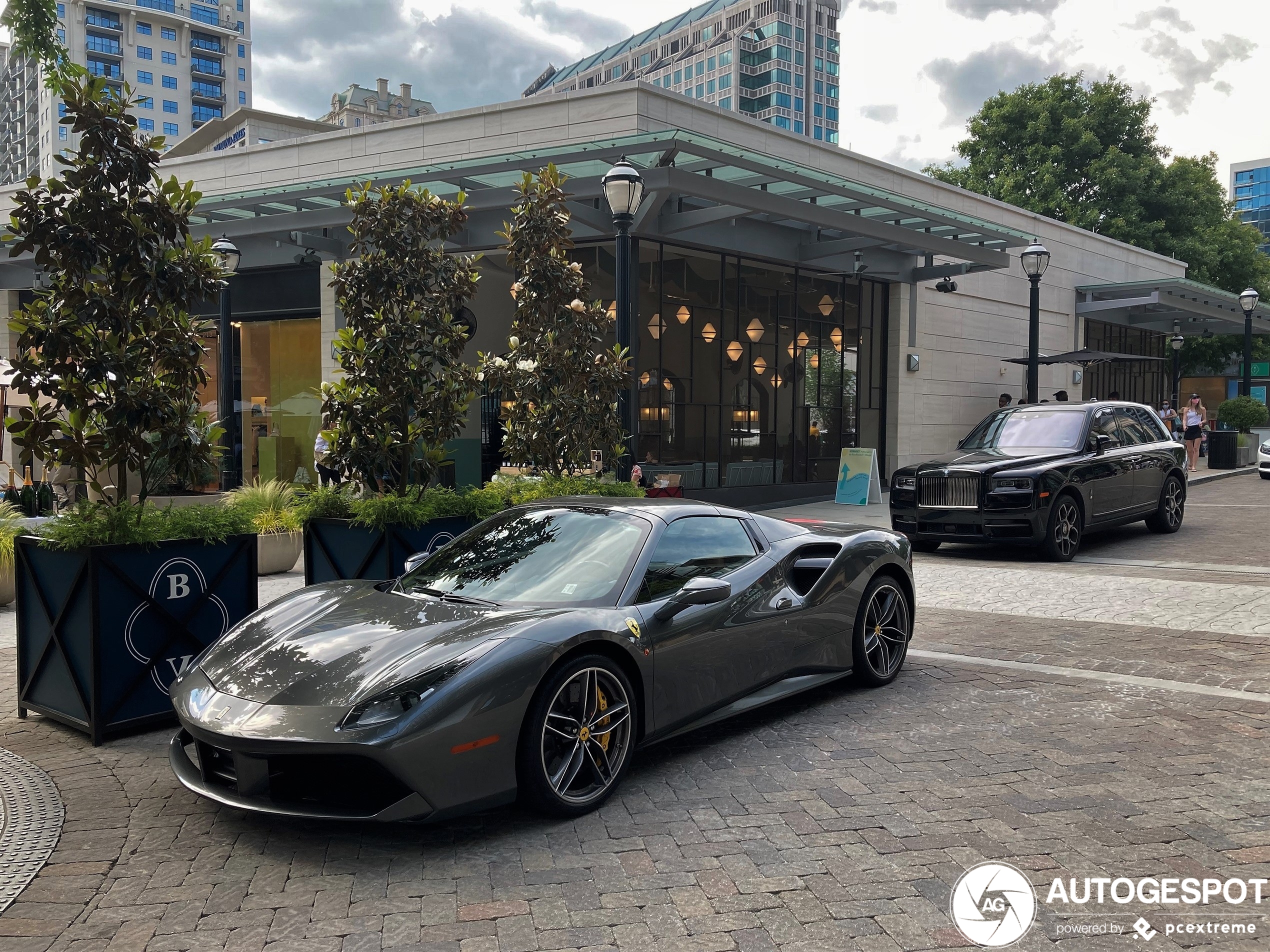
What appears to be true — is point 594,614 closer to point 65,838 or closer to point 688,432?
point 65,838

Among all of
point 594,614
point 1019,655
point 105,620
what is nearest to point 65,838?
point 105,620

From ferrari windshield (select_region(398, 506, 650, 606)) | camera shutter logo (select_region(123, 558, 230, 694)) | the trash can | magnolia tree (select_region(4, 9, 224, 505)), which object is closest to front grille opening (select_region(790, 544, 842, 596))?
ferrari windshield (select_region(398, 506, 650, 606))

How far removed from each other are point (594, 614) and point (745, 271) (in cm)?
1463

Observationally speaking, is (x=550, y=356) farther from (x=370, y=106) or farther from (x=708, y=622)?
(x=370, y=106)

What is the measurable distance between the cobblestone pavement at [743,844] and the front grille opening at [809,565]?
0.73 m

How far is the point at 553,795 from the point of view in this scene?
153 inches

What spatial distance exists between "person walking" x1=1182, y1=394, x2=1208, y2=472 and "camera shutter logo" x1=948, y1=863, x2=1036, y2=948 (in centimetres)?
2457

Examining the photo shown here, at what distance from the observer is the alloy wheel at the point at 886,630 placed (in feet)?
19.5

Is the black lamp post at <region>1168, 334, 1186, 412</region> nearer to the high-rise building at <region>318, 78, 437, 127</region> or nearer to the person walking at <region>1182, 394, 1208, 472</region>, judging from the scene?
the person walking at <region>1182, 394, 1208, 472</region>

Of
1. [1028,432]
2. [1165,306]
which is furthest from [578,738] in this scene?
[1165,306]

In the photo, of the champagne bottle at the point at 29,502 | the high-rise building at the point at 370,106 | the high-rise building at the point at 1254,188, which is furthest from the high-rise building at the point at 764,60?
the champagne bottle at the point at 29,502

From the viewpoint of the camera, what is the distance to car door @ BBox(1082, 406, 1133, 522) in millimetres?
11891

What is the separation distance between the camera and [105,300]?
527cm

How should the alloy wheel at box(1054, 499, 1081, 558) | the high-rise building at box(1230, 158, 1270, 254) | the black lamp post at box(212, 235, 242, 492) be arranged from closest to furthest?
1. the alloy wheel at box(1054, 499, 1081, 558)
2. the black lamp post at box(212, 235, 242, 492)
3. the high-rise building at box(1230, 158, 1270, 254)
